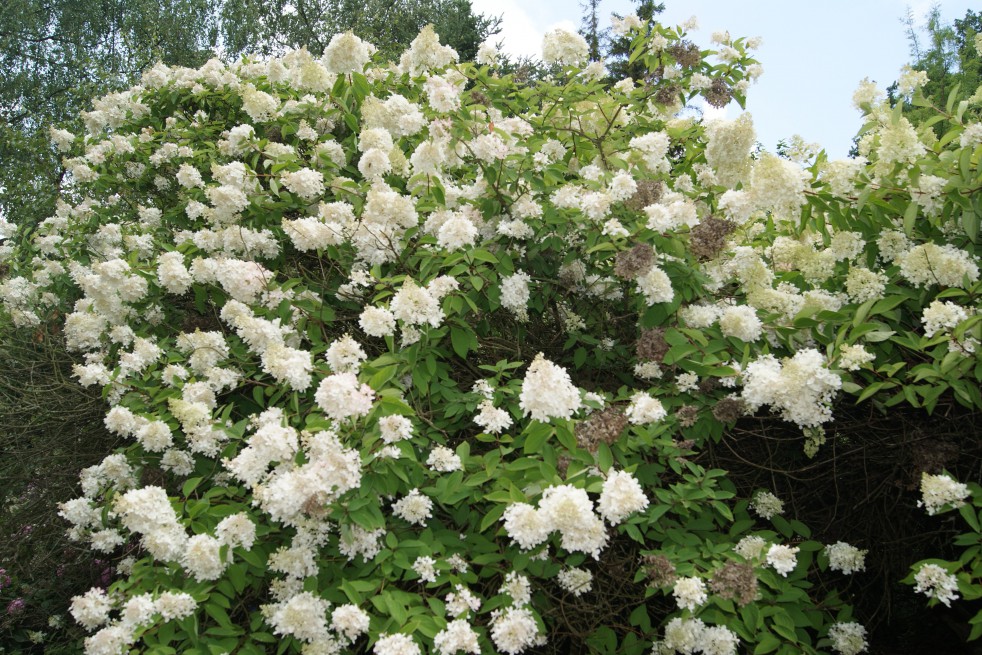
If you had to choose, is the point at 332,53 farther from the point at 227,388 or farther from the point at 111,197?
the point at 111,197

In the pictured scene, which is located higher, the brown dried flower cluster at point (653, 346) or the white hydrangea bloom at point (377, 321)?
the white hydrangea bloom at point (377, 321)

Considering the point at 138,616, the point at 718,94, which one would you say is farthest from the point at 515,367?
the point at 718,94

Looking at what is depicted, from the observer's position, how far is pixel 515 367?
10.3 ft

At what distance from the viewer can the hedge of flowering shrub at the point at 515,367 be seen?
103 inches

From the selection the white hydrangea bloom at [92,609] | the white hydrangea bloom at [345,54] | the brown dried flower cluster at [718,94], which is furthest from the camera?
the brown dried flower cluster at [718,94]

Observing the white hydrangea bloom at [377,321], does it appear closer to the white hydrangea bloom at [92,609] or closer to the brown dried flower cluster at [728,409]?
the brown dried flower cluster at [728,409]

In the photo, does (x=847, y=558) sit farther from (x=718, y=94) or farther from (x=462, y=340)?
(x=718, y=94)

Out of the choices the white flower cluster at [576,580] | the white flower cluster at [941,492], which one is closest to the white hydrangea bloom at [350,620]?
the white flower cluster at [576,580]

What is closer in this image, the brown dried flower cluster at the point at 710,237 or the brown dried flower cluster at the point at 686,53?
the brown dried flower cluster at the point at 710,237

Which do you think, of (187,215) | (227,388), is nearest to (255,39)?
(187,215)

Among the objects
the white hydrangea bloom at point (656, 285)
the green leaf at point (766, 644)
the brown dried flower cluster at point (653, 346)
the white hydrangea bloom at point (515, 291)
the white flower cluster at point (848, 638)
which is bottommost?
the white flower cluster at point (848, 638)

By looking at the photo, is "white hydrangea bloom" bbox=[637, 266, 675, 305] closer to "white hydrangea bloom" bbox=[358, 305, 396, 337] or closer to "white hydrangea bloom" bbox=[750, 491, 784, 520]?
"white hydrangea bloom" bbox=[750, 491, 784, 520]

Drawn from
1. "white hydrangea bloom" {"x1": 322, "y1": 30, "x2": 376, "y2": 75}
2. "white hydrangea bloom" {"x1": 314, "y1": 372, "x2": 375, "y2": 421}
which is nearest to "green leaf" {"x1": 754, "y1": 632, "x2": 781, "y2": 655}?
"white hydrangea bloom" {"x1": 314, "y1": 372, "x2": 375, "y2": 421}

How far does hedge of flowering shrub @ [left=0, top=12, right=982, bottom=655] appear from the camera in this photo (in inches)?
103
